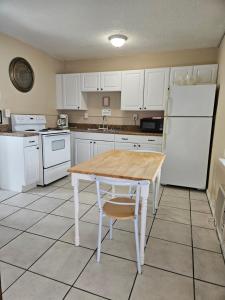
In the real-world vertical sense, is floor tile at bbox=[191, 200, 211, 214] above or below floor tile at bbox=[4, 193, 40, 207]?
below

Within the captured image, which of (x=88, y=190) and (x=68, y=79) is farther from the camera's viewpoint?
(x=68, y=79)

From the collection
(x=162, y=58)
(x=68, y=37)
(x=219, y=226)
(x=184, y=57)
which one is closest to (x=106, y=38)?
(x=68, y=37)

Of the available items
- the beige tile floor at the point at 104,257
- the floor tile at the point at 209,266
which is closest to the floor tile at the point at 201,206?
the beige tile floor at the point at 104,257

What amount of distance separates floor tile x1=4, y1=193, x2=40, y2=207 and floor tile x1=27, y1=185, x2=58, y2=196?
0.35 feet

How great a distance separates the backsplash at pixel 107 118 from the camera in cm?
419

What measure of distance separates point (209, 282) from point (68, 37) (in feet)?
11.6

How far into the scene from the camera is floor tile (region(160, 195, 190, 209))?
8.90 ft

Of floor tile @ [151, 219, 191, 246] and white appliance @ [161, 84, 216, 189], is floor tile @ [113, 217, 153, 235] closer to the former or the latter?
floor tile @ [151, 219, 191, 246]

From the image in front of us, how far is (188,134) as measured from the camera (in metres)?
3.14

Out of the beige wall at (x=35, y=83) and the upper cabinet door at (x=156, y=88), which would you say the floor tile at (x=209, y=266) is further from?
the beige wall at (x=35, y=83)

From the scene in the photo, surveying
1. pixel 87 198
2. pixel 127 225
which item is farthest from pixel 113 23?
pixel 127 225

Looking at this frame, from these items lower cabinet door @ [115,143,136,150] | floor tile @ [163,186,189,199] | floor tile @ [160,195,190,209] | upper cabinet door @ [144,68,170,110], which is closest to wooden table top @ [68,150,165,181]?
floor tile @ [160,195,190,209]

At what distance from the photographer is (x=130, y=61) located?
13.2 ft

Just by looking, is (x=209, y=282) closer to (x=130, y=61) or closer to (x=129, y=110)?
(x=129, y=110)
